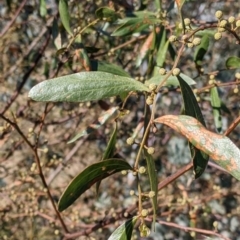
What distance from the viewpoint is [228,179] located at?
3484 mm

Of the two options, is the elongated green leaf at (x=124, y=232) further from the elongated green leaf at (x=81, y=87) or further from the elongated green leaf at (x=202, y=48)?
the elongated green leaf at (x=202, y=48)

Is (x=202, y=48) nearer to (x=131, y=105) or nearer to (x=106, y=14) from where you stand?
Answer: (x=106, y=14)

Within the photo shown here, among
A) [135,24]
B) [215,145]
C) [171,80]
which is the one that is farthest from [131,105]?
[215,145]

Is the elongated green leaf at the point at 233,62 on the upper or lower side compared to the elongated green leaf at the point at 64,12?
lower

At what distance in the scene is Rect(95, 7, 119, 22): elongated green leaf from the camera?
4.85 feet

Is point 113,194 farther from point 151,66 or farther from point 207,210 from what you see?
point 151,66

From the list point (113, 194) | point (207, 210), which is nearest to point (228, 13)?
point (113, 194)

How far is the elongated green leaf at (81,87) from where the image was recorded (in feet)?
2.86

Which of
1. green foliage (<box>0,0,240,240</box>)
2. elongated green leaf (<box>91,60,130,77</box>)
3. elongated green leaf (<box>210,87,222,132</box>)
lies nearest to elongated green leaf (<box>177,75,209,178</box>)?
green foliage (<box>0,0,240,240</box>)

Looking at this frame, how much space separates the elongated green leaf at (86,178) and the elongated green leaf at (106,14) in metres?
0.62

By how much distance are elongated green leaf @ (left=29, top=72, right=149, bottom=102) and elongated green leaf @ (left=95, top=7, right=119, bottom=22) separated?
0.55 m

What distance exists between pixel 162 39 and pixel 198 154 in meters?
0.70

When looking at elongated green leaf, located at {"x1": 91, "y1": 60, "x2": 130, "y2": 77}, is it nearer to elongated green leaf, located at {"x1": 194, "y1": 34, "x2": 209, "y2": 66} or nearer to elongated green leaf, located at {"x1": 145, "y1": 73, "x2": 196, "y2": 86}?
elongated green leaf, located at {"x1": 145, "y1": 73, "x2": 196, "y2": 86}

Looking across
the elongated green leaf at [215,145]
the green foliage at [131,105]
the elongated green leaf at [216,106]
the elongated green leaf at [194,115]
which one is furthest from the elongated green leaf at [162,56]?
the elongated green leaf at [215,145]
